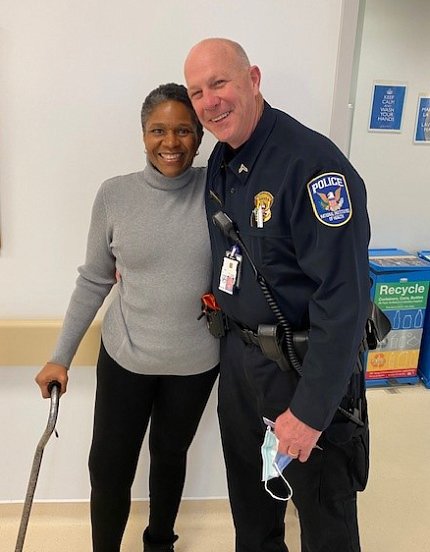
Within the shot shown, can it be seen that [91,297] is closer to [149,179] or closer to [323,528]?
[149,179]

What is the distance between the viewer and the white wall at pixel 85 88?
1502mm

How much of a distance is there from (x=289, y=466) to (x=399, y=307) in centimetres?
212

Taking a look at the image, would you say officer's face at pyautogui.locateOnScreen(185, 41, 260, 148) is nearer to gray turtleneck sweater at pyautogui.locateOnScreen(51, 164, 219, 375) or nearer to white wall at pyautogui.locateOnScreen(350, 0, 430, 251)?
gray turtleneck sweater at pyautogui.locateOnScreen(51, 164, 219, 375)

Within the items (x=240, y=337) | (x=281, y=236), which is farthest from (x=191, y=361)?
(x=281, y=236)

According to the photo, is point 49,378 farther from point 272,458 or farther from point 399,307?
point 399,307

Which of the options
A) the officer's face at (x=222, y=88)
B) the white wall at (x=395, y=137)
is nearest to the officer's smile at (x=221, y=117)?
the officer's face at (x=222, y=88)

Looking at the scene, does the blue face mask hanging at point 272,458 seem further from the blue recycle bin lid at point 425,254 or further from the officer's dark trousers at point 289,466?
the blue recycle bin lid at point 425,254

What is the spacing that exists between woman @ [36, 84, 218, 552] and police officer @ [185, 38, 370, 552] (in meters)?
0.08

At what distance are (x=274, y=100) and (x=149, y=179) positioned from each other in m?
0.53

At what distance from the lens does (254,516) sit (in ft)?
5.02

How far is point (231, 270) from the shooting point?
→ 1.24m

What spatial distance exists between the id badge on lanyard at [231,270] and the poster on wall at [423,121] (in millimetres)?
2532

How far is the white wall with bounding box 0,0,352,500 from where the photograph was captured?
4.93 ft

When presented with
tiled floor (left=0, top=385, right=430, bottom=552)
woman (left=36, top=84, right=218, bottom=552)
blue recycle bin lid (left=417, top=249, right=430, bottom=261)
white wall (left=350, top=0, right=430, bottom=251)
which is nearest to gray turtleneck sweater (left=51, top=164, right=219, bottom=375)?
woman (left=36, top=84, right=218, bottom=552)
